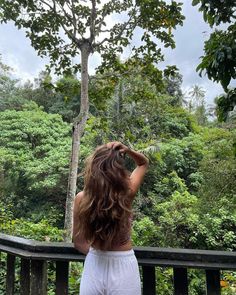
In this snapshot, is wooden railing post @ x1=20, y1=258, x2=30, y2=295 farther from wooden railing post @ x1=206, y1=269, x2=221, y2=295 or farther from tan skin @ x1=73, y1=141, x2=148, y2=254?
wooden railing post @ x1=206, y1=269, x2=221, y2=295

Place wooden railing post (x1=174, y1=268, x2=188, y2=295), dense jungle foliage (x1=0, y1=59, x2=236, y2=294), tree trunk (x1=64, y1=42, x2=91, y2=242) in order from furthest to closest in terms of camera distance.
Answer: dense jungle foliage (x1=0, y1=59, x2=236, y2=294) → tree trunk (x1=64, y1=42, x2=91, y2=242) → wooden railing post (x1=174, y1=268, x2=188, y2=295)

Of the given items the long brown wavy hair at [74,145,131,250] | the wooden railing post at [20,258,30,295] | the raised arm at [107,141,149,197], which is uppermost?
the raised arm at [107,141,149,197]

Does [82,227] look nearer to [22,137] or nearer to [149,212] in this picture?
[149,212]

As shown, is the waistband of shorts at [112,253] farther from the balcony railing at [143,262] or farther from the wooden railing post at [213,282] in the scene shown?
the wooden railing post at [213,282]

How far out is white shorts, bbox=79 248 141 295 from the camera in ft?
Result: 4.20

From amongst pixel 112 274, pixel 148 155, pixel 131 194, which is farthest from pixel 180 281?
pixel 148 155

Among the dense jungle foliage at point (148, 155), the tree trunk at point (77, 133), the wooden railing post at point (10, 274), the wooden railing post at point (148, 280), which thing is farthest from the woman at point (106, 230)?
the dense jungle foliage at point (148, 155)

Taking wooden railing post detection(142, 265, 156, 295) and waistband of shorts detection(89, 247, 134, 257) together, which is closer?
waistband of shorts detection(89, 247, 134, 257)

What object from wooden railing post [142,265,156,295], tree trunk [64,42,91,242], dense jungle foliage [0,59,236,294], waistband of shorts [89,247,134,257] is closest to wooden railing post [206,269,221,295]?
wooden railing post [142,265,156,295]

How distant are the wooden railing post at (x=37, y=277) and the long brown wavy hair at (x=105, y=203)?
30 cm

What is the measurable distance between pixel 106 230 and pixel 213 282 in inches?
19.2

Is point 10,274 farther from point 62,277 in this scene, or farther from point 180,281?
point 180,281


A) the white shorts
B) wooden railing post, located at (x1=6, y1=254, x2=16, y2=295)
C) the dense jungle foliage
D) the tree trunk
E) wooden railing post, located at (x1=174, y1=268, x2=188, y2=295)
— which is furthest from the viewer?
the dense jungle foliage

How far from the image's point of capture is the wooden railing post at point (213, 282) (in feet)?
4.42
